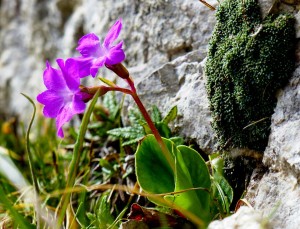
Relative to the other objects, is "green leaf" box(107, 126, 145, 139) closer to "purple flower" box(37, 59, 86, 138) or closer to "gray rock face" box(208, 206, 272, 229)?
"purple flower" box(37, 59, 86, 138)

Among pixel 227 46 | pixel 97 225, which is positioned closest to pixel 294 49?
pixel 227 46

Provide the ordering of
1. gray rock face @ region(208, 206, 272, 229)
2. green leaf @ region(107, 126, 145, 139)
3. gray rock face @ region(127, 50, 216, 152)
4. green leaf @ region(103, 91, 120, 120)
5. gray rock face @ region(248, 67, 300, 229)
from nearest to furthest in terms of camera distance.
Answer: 1. gray rock face @ region(208, 206, 272, 229)
2. gray rock face @ region(248, 67, 300, 229)
3. gray rock face @ region(127, 50, 216, 152)
4. green leaf @ region(107, 126, 145, 139)
5. green leaf @ region(103, 91, 120, 120)

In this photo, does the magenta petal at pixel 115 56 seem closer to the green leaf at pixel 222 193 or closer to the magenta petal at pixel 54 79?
the magenta petal at pixel 54 79

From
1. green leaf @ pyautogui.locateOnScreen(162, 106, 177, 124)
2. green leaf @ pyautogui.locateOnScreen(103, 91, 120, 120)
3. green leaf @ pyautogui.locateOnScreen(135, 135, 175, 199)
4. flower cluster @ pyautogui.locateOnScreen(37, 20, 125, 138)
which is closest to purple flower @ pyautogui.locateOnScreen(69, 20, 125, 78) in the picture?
flower cluster @ pyautogui.locateOnScreen(37, 20, 125, 138)

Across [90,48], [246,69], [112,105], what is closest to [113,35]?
[90,48]

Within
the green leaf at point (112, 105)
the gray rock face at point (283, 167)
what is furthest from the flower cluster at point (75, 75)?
the green leaf at point (112, 105)

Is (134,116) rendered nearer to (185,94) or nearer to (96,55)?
(185,94)
